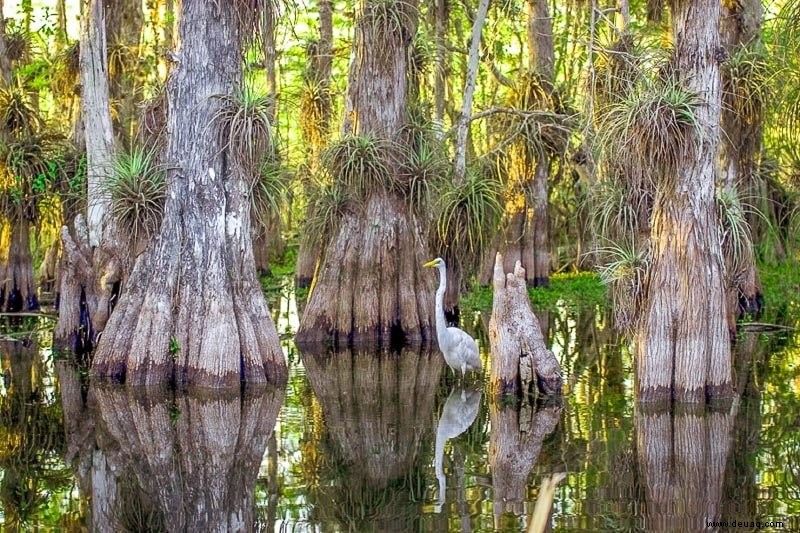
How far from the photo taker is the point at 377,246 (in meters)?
18.6

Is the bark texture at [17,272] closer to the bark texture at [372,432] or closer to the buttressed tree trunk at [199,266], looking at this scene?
the bark texture at [372,432]

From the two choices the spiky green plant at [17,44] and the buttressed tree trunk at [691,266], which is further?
the spiky green plant at [17,44]

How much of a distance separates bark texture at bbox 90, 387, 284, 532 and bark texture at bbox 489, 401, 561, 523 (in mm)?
1996

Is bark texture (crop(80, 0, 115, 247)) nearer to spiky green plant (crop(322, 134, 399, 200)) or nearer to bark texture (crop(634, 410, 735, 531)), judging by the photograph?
spiky green plant (crop(322, 134, 399, 200))

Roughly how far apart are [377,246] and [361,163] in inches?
51.1

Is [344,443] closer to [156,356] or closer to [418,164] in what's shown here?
[156,356]

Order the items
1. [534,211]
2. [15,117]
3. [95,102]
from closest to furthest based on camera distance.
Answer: [95,102], [15,117], [534,211]

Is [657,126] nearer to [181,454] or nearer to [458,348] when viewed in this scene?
[458,348]

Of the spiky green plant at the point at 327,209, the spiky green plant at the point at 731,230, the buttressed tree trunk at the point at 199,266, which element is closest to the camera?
the buttressed tree trunk at the point at 199,266

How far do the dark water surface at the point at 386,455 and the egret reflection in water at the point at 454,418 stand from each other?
3cm

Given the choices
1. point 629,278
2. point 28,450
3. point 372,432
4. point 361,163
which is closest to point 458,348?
point 629,278

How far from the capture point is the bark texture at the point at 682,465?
9242mm

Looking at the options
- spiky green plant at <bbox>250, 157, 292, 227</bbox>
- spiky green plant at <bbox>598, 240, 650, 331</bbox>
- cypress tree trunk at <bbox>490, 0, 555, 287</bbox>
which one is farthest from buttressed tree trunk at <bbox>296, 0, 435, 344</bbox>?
cypress tree trunk at <bbox>490, 0, 555, 287</bbox>

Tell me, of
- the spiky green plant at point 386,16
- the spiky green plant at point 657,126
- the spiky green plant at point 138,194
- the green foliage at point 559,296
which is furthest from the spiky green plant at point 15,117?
the spiky green plant at point 657,126
